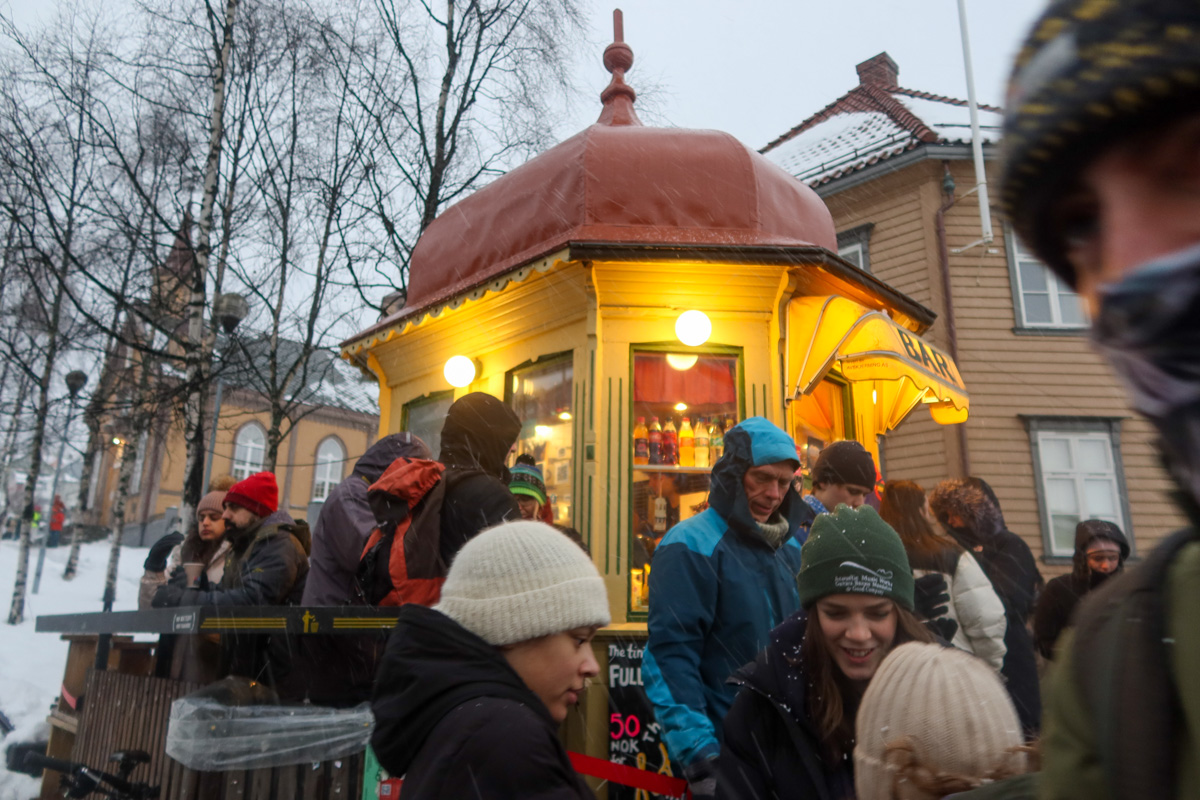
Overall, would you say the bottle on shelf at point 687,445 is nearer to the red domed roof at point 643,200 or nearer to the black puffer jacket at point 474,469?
the red domed roof at point 643,200

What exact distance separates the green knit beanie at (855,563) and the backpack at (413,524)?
1723 mm

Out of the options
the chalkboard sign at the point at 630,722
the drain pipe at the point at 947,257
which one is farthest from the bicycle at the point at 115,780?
the drain pipe at the point at 947,257

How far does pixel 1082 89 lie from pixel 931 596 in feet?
12.0

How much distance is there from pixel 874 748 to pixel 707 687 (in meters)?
2.17

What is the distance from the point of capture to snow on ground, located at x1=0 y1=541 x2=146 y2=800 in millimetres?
8242

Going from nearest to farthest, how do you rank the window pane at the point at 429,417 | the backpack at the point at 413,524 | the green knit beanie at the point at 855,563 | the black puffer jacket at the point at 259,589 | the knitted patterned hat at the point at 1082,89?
1. the knitted patterned hat at the point at 1082,89
2. the green knit beanie at the point at 855,563
3. the backpack at the point at 413,524
4. the black puffer jacket at the point at 259,589
5. the window pane at the point at 429,417

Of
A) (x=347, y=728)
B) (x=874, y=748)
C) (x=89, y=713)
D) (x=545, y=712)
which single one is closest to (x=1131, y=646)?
(x=874, y=748)

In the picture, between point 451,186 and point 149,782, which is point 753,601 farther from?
point 451,186

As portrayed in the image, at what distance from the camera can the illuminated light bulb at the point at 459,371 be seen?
7938 mm

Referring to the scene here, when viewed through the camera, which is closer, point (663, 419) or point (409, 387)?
point (663, 419)

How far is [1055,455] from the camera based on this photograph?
1478 cm

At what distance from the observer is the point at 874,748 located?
1353 millimetres

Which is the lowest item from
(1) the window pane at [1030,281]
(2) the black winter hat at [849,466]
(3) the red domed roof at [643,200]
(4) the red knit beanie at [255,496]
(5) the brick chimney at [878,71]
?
(4) the red knit beanie at [255,496]

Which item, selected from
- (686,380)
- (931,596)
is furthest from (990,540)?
(686,380)
